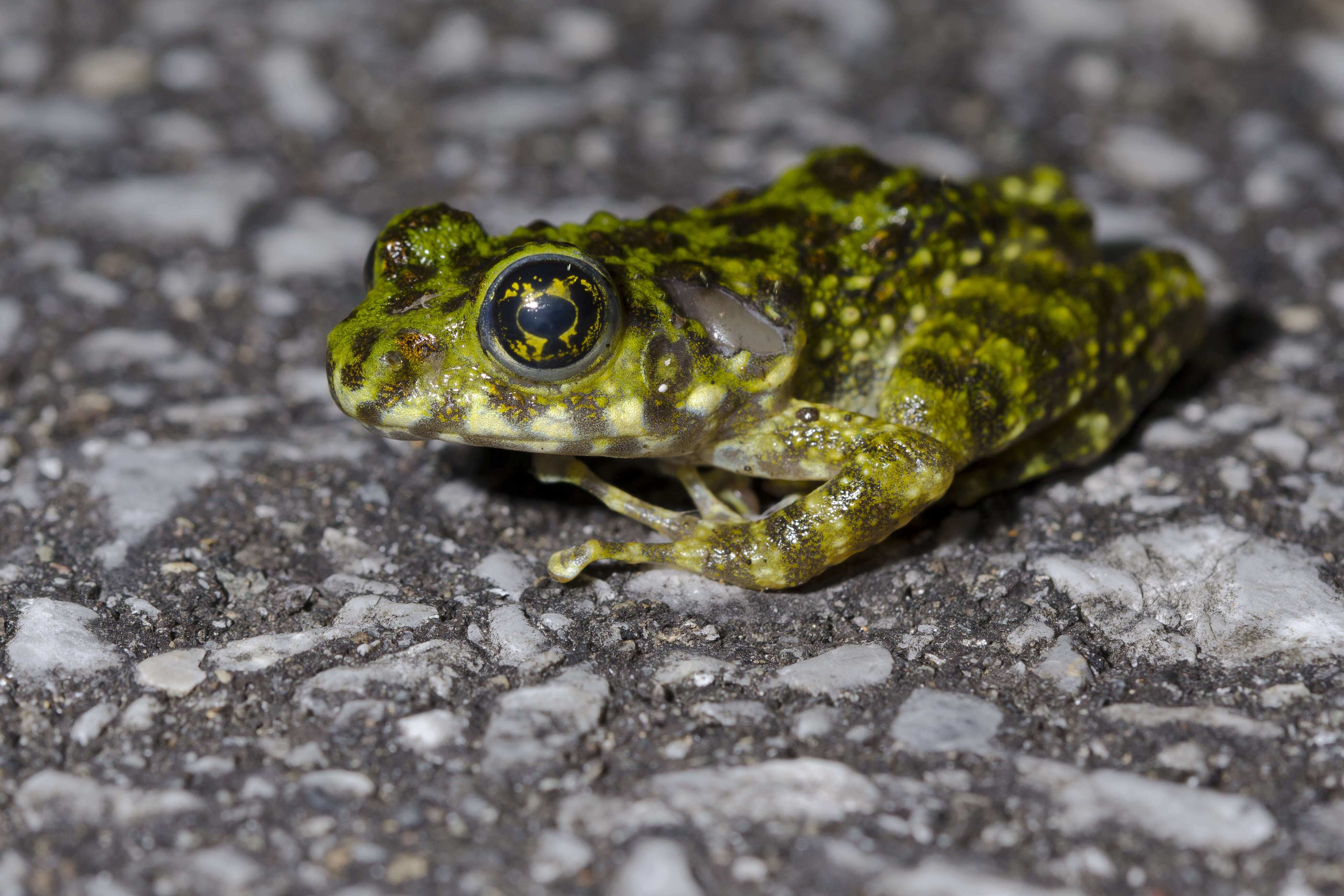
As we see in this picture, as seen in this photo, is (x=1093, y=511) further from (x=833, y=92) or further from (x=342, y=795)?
(x=833, y=92)

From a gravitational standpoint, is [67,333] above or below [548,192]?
below

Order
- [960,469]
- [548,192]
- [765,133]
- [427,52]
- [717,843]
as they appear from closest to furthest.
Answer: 1. [717,843]
2. [960,469]
3. [548,192]
4. [765,133]
5. [427,52]

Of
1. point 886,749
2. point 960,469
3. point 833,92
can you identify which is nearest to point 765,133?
point 833,92

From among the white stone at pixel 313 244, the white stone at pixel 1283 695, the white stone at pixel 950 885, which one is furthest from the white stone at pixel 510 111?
the white stone at pixel 950 885

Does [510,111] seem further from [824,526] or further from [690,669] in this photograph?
[690,669]

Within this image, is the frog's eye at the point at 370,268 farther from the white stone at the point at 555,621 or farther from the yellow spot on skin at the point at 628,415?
the white stone at the point at 555,621

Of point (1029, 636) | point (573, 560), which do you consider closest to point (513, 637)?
point (573, 560)
